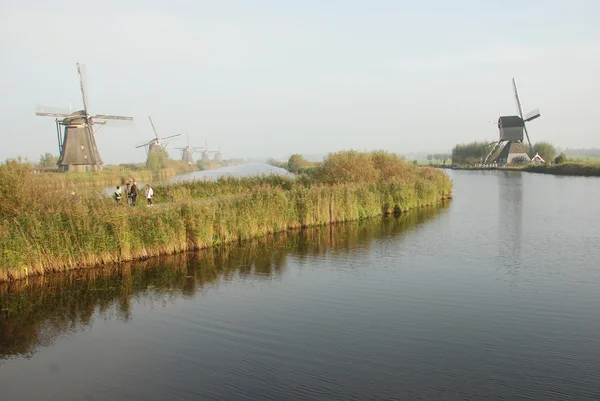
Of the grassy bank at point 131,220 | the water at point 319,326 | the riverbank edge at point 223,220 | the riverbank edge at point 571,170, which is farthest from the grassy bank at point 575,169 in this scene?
the water at point 319,326

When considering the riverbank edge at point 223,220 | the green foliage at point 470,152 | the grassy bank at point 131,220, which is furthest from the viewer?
the green foliage at point 470,152

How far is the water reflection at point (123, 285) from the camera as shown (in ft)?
31.9

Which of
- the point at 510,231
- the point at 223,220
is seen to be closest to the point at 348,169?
the point at 510,231

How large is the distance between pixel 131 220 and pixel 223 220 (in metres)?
3.59

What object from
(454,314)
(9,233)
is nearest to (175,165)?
(9,233)

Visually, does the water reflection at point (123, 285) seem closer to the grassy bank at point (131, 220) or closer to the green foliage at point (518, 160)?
the grassy bank at point (131, 220)

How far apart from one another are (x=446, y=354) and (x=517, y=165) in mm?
76082

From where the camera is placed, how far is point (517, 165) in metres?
75.9

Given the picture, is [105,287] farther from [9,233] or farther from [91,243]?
[9,233]

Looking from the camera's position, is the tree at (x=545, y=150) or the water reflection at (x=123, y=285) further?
the tree at (x=545, y=150)

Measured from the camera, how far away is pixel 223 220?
56.7ft

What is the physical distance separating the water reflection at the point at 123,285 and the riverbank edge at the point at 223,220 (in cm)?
39

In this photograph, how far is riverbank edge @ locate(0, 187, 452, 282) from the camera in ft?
43.7

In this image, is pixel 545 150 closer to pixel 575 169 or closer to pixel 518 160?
pixel 518 160
